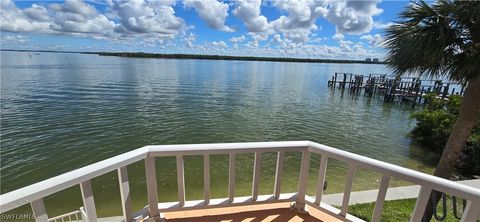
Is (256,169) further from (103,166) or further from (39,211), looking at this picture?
(39,211)

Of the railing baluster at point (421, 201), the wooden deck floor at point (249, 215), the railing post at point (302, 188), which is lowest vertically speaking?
the wooden deck floor at point (249, 215)

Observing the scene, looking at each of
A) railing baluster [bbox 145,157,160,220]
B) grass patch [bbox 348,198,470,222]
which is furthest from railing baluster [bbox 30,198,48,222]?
grass patch [bbox 348,198,470,222]

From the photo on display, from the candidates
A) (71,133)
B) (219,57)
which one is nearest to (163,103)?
(71,133)

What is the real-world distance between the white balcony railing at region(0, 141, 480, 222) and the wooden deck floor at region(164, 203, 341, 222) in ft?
0.25

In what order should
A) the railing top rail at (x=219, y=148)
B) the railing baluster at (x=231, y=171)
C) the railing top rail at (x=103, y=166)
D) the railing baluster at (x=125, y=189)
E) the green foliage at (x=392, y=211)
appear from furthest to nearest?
the green foliage at (x=392, y=211) → the railing baluster at (x=231, y=171) → the railing top rail at (x=219, y=148) → the railing baluster at (x=125, y=189) → the railing top rail at (x=103, y=166)

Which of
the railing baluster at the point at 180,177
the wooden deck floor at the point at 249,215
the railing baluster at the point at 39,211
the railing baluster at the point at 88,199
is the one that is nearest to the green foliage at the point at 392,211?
the wooden deck floor at the point at 249,215

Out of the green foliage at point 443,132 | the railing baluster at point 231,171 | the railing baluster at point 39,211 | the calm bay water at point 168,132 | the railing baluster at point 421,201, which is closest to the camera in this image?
the railing baluster at point 39,211

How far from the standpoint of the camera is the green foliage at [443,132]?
8.09 metres

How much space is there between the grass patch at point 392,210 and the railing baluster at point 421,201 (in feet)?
5.91

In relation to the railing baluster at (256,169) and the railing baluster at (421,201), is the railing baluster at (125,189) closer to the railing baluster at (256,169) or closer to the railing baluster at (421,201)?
the railing baluster at (256,169)

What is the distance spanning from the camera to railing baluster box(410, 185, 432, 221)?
2061 millimetres

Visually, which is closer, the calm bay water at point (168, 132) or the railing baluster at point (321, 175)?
the railing baluster at point (321, 175)

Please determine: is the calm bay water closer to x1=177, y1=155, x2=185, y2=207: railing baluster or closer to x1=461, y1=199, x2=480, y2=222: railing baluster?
x1=461, y1=199, x2=480, y2=222: railing baluster

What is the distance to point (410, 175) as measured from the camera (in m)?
2.11
